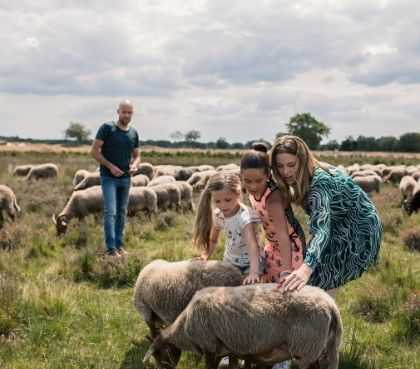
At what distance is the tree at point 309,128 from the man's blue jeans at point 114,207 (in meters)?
83.8

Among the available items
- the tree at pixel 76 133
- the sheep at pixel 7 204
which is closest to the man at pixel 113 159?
the sheep at pixel 7 204

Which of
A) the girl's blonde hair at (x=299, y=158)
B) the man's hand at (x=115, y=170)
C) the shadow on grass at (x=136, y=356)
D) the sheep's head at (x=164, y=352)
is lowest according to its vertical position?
the shadow on grass at (x=136, y=356)

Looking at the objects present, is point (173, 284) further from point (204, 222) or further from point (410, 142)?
point (410, 142)

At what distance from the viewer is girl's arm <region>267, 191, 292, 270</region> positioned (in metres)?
4.26

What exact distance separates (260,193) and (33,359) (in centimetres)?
241

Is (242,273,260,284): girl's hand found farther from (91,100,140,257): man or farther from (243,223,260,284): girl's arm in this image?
(91,100,140,257): man

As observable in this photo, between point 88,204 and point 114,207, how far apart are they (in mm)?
3977

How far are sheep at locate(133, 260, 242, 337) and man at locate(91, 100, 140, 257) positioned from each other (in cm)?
309

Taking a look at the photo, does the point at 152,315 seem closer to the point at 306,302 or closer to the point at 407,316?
the point at 306,302

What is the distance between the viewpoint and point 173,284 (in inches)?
174

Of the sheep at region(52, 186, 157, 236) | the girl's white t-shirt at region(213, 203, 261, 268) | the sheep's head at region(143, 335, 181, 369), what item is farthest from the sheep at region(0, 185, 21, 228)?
the sheep's head at region(143, 335, 181, 369)

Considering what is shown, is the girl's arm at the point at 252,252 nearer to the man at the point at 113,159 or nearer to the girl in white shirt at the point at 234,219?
the girl in white shirt at the point at 234,219

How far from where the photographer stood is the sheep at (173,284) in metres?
4.34

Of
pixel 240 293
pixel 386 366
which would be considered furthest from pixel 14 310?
pixel 386 366
